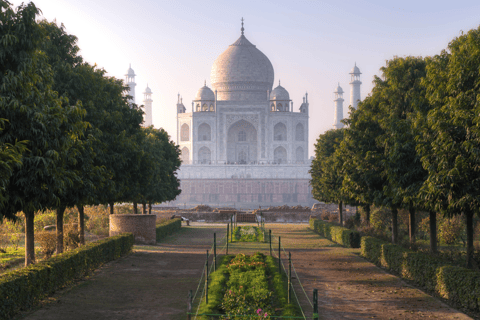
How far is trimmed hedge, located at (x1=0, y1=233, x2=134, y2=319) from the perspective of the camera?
9692 mm

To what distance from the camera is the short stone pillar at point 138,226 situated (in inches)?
921

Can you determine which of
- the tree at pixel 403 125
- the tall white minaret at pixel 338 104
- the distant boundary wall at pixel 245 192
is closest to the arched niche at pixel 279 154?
the distant boundary wall at pixel 245 192

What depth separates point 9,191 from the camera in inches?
383

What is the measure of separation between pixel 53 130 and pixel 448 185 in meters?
8.75

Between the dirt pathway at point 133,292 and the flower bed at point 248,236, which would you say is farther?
the flower bed at point 248,236

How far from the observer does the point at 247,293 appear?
11344mm

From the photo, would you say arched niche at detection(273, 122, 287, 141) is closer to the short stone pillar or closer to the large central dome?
the large central dome

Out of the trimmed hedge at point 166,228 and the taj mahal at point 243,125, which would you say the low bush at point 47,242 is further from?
the taj mahal at point 243,125

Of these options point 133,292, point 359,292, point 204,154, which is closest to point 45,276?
point 133,292

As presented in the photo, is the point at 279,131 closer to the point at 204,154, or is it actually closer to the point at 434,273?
the point at 204,154

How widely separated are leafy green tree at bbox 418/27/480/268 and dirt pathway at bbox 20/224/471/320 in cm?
242

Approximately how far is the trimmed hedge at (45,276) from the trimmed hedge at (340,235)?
1089 centimetres

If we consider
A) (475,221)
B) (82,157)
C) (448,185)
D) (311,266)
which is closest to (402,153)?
(448,185)

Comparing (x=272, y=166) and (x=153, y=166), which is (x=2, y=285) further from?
(x=272, y=166)
